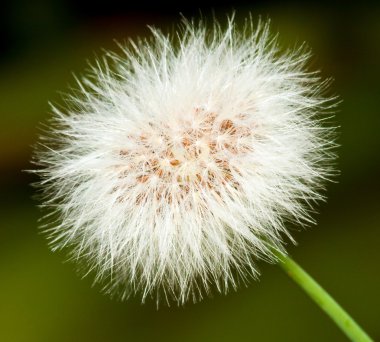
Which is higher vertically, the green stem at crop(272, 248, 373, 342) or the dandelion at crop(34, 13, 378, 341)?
the dandelion at crop(34, 13, 378, 341)

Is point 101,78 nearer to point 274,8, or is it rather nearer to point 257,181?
point 257,181

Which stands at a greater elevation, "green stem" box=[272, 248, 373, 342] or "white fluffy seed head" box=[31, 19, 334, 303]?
"white fluffy seed head" box=[31, 19, 334, 303]

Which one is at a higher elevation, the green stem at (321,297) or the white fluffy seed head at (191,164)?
the white fluffy seed head at (191,164)

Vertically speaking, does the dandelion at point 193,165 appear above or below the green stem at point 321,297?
above

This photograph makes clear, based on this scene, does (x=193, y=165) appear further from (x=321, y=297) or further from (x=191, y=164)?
A: (x=321, y=297)

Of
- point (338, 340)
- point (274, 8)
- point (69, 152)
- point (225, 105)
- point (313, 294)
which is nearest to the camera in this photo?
point (313, 294)

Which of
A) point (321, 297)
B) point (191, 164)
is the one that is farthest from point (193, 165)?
point (321, 297)

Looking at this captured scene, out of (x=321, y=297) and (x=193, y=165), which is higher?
(x=193, y=165)

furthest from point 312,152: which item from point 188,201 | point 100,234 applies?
point 100,234
